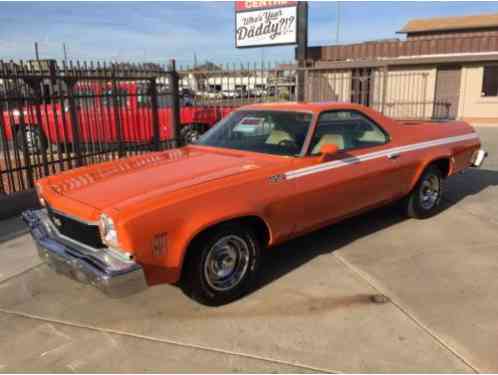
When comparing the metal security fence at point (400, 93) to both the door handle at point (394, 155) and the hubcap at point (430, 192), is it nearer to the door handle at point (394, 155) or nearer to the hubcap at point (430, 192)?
the hubcap at point (430, 192)

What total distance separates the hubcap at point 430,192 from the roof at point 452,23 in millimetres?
27315

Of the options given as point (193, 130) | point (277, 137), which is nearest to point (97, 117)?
point (193, 130)

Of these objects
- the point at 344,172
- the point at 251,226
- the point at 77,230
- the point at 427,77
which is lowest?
the point at 251,226

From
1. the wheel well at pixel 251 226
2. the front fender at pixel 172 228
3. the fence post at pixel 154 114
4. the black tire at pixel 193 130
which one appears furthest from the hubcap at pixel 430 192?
the black tire at pixel 193 130

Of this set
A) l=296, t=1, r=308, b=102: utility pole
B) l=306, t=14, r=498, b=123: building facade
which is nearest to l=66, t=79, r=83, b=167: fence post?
l=296, t=1, r=308, b=102: utility pole

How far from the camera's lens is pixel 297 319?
3.32m

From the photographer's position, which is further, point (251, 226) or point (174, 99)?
point (174, 99)

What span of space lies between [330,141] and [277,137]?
527 mm

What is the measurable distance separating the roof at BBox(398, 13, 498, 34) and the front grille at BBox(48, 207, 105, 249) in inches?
1218

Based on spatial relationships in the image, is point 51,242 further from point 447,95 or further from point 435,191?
point 447,95

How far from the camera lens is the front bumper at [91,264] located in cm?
289

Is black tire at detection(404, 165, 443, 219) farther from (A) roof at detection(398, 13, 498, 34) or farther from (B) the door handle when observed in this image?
(A) roof at detection(398, 13, 498, 34)

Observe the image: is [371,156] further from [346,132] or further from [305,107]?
[305,107]

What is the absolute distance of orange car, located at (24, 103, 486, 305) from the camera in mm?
3020
